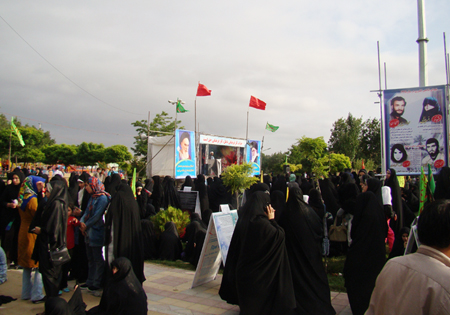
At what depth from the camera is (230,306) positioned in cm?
454

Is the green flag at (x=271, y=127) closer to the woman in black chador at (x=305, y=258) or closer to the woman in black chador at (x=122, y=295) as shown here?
the woman in black chador at (x=305, y=258)

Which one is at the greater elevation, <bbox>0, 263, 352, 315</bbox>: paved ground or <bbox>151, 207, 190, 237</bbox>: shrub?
<bbox>151, 207, 190, 237</bbox>: shrub

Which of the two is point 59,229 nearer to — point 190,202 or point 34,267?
point 34,267

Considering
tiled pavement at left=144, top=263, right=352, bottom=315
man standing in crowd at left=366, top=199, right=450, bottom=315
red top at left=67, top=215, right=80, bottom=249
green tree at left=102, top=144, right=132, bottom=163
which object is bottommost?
tiled pavement at left=144, top=263, right=352, bottom=315

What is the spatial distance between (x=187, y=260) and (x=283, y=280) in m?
3.50

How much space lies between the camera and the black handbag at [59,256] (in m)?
4.32

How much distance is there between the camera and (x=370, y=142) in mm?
27891

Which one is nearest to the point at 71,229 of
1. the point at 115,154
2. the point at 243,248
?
the point at 243,248

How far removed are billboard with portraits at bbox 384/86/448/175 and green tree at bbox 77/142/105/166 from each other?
130ft

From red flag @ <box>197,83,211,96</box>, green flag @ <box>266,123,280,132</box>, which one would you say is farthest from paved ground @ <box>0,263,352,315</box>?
green flag @ <box>266,123,280,132</box>

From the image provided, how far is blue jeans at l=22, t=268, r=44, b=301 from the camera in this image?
4.59 meters

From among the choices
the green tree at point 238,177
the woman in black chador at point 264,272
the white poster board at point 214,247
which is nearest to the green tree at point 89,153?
the green tree at point 238,177

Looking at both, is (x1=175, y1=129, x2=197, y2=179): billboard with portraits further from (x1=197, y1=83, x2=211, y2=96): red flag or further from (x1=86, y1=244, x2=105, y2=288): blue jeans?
(x1=86, y1=244, x2=105, y2=288): blue jeans

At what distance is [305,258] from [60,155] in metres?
47.8
